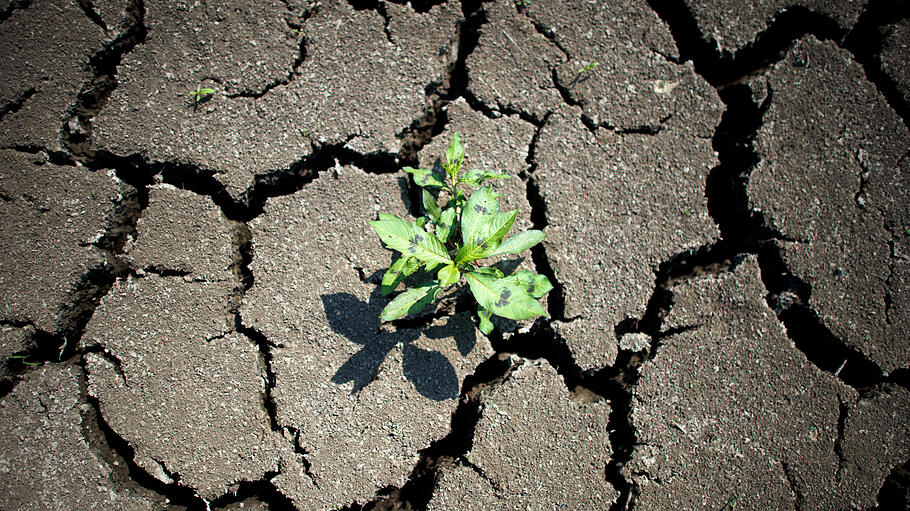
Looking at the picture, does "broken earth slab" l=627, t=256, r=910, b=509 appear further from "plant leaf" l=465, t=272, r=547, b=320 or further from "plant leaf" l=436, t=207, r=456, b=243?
"plant leaf" l=436, t=207, r=456, b=243

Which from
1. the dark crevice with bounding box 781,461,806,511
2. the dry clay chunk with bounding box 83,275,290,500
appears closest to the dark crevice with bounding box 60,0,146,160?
the dry clay chunk with bounding box 83,275,290,500

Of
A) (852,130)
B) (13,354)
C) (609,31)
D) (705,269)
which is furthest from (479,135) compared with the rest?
(13,354)

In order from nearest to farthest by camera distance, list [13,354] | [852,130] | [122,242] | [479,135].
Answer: [13,354]
[122,242]
[479,135]
[852,130]

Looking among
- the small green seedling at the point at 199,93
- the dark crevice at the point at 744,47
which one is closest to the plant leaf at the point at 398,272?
the small green seedling at the point at 199,93

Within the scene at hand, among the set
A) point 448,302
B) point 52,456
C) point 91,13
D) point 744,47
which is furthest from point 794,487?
Result: point 91,13

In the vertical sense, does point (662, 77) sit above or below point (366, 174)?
above

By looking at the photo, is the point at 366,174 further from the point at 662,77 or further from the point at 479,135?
the point at 662,77

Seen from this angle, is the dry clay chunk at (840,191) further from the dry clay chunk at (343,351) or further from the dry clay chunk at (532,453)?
the dry clay chunk at (343,351)
